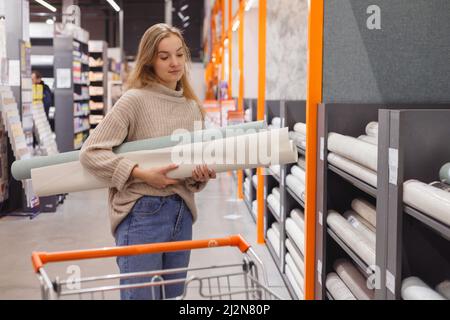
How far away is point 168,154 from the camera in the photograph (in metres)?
2.26

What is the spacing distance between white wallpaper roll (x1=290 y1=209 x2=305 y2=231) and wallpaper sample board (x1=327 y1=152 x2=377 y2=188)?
0.96 m

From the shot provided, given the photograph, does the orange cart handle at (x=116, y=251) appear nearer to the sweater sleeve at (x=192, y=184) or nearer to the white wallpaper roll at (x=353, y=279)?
the sweater sleeve at (x=192, y=184)

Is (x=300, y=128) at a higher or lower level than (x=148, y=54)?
lower

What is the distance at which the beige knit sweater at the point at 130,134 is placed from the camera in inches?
87.4

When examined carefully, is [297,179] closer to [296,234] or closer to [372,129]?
[296,234]

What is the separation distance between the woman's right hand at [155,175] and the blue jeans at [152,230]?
0.27 feet

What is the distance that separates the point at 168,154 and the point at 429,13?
172cm

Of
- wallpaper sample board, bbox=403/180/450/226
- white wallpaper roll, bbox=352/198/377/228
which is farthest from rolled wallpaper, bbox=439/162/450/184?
white wallpaper roll, bbox=352/198/377/228

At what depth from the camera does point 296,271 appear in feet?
13.0

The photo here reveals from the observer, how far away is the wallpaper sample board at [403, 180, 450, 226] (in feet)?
5.34

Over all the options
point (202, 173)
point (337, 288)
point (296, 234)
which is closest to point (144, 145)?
point (202, 173)

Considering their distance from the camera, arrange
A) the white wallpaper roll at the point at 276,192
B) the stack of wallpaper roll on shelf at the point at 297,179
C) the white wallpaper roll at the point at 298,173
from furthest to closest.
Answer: the white wallpaper roll at the point at 276,192 → the white wallpaper roll at the point at 298,173 → the stack of wallpaper roll on shelf at the point at 297,179

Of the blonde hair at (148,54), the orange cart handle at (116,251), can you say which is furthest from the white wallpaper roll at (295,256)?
the orange cart handle at (116,251)

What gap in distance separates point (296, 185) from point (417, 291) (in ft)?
7.30
